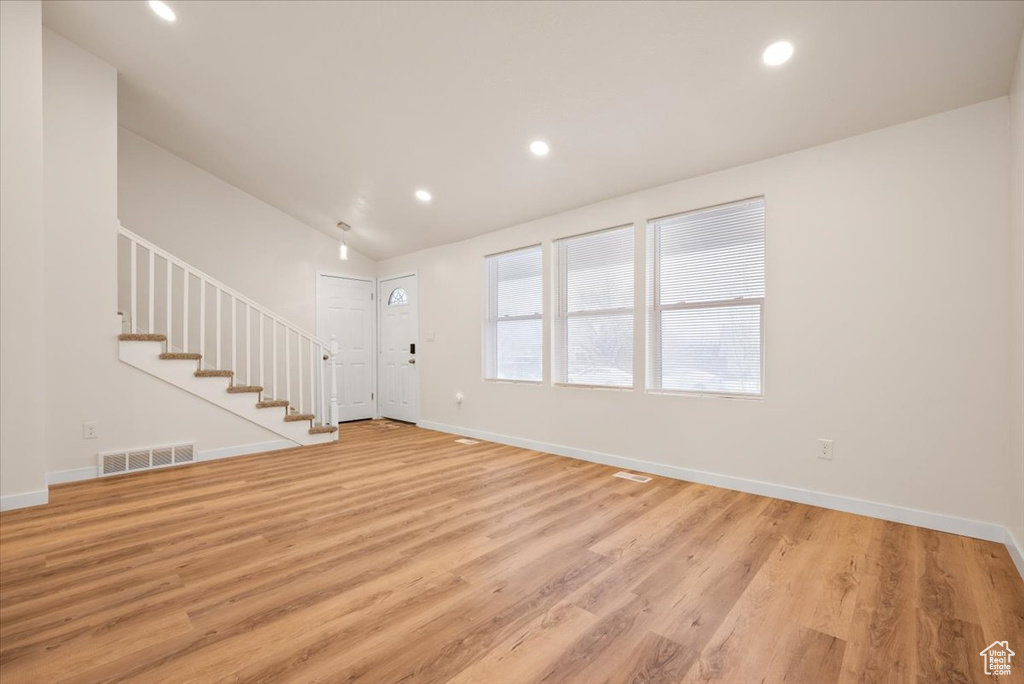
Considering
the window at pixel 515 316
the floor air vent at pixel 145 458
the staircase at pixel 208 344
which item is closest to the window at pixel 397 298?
the staircase at pixel 208 344

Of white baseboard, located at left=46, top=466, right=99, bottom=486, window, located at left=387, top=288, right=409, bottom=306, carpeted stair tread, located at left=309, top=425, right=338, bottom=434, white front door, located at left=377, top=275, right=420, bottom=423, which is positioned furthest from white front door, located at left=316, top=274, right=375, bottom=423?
white baseboard, located at left=46, top=466, right=99, bottom=486

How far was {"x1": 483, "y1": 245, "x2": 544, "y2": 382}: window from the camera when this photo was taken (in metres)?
4.75

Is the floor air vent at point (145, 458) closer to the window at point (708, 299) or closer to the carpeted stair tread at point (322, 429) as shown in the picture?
the carpeted stair tread at point (322, 429)

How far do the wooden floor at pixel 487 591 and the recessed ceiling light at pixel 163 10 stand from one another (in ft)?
11.3

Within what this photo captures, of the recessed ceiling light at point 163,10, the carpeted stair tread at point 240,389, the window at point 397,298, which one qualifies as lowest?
the carpeted stair tread at point 240,389

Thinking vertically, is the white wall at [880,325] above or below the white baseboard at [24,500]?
above

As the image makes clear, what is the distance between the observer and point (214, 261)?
521 centimetres

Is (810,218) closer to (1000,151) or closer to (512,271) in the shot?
(1000,151)

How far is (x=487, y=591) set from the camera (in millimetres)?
1871

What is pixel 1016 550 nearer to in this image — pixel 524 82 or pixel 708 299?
pixel 708 299

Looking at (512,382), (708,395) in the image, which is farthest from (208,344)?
(708,395)

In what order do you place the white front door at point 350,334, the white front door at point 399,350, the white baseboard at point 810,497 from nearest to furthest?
the white baseboard at point 810,497
the white front door at point 399,350
the white front door at point 350,334

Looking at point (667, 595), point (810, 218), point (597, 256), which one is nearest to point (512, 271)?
point (597, 256)

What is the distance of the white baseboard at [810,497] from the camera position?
2.44 metres
